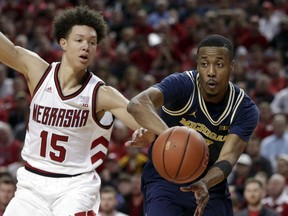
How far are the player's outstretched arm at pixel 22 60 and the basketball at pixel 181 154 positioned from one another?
1.41 meters

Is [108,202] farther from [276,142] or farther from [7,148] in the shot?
[276,142]

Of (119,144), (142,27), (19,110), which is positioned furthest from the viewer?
(142,27)

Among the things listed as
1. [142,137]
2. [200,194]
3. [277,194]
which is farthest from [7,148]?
[200,194]

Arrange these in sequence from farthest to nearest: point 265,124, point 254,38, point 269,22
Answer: point 269,22
point 254,38
point 265,124

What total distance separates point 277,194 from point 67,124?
4.75 meters

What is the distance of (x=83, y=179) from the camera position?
5898 millimetres

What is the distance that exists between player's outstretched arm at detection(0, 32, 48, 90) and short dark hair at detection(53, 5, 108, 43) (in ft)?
1.12

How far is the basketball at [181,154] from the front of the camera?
5.10 meters

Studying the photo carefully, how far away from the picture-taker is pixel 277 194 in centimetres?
994

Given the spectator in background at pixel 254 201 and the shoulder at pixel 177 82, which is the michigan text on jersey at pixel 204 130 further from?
the spectator in background at pixel 254 201

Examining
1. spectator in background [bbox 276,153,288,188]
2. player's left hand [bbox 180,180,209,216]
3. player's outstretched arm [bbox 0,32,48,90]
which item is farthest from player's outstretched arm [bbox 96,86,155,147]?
spectator in background [bbox 276,153,288,188]

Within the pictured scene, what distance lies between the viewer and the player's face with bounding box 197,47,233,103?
550cm

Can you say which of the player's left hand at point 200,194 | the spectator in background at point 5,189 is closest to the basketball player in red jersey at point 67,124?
the player's left hand at point 200,194

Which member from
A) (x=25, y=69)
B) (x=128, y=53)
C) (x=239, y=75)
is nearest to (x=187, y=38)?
(x=128, y=53)
